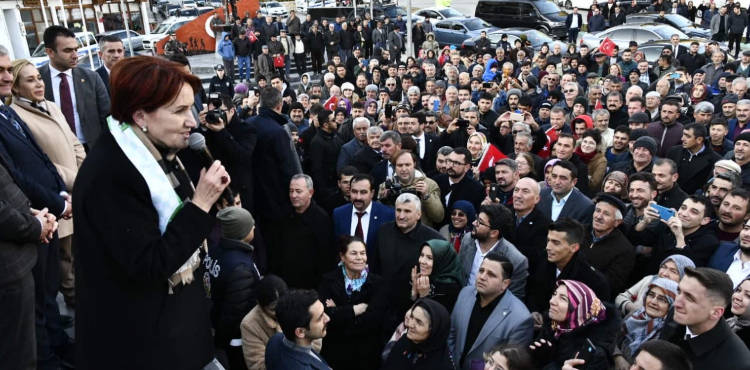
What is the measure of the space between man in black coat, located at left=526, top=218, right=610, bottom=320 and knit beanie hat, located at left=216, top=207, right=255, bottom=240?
1941 mm

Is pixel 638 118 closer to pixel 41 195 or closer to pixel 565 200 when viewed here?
pixel 565 200

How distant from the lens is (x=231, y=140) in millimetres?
4539

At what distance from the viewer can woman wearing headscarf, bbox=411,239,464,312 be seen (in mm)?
4141

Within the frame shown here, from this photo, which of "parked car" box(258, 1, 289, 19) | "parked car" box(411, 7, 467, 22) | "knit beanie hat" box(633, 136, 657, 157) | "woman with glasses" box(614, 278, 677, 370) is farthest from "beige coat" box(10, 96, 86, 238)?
"parked car" box(258, 1, 289, 19)

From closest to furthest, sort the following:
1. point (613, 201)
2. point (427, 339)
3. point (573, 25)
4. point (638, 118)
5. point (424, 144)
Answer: point (427, 339), point (613, 201), point (424, 144), point (638, 118), point (573, 25)

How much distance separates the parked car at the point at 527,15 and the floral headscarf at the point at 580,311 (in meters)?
20.1

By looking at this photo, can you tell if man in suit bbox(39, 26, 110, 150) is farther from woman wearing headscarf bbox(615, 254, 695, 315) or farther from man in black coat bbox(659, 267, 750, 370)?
man in black coat bbox(659, 267, 750, 370)

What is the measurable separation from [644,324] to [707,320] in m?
0.65

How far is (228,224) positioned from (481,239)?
183 cm

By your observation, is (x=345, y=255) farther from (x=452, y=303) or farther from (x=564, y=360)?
(x=564, y=360)

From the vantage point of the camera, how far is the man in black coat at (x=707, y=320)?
3.08 meters

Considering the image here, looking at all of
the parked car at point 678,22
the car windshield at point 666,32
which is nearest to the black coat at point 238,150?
the car windshield at point 666,32

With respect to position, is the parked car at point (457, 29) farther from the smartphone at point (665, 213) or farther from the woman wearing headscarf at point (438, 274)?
the woman wearing headscarf at point (438, 274)

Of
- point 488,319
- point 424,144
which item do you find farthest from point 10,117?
point 424,144
